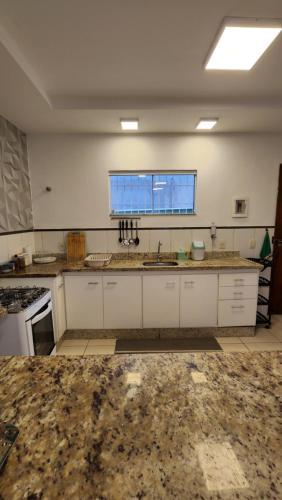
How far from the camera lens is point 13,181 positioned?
2811mm

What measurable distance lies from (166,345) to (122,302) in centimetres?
70

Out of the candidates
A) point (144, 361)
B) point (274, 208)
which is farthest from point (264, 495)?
point (274, 208)

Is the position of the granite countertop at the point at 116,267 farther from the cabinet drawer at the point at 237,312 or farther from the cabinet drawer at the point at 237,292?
the cabinet drawer at the point at 237,312

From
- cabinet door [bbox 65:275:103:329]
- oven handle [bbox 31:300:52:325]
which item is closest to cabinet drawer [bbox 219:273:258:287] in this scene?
cabinet door [bbox 65:275:103:329]

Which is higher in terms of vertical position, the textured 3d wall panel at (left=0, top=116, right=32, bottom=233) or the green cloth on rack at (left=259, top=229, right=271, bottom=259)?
the textured 3d wall panel at (left=0, top=116, right=32, bottom=233)

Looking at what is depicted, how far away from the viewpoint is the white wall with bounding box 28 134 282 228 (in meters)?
3.13

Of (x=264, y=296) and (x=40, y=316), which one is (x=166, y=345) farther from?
(x=264, y=296)

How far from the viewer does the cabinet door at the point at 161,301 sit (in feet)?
9.09

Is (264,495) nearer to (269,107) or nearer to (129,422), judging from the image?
(129,422)

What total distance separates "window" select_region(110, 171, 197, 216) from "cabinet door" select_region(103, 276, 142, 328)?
1004 mm

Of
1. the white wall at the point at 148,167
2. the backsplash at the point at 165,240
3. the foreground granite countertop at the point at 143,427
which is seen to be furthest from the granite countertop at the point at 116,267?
the foreground granite countertop at the point at 143,427

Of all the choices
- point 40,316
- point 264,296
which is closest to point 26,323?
point 40,316

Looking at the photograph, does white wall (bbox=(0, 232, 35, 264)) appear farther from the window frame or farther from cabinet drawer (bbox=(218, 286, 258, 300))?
cabinet drawer (bbox=(218, 286, 258, 300))

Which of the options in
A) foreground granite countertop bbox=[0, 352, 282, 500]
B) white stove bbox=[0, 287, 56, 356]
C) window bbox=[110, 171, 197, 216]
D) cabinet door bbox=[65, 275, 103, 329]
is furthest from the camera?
window bbox=[110, 171, 197, 216]
